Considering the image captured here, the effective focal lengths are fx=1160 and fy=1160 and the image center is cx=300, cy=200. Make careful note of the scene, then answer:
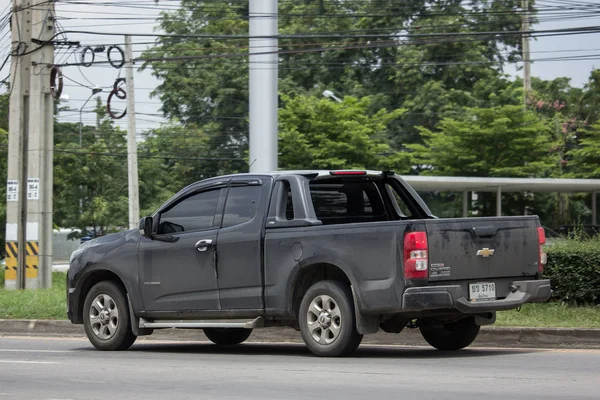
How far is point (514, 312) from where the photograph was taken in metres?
14.9

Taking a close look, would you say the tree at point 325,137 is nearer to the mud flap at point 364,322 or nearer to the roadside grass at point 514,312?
the roadside grass at point 514,312

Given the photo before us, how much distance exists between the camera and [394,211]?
42.0 ft

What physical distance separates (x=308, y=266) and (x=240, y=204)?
1260 millimetres

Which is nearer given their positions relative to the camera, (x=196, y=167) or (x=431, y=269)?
(x=431, y=269)

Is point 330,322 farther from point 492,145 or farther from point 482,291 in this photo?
point 492,145

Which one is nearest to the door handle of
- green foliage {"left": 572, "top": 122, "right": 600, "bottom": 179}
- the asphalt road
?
the asphalt road

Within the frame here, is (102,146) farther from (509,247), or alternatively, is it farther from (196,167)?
(509,247)

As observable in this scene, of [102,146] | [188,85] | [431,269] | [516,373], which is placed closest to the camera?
[516,373]

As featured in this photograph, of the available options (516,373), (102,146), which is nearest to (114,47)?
(516,373)

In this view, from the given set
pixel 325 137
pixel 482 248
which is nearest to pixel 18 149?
pixel 482 248

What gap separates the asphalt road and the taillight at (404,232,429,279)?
0.85 m

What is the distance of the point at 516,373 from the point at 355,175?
11.2 feet

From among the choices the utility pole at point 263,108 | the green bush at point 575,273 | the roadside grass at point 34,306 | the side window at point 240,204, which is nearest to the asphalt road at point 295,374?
the side window at point 240,204

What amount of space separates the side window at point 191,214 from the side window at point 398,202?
189 centimetres
